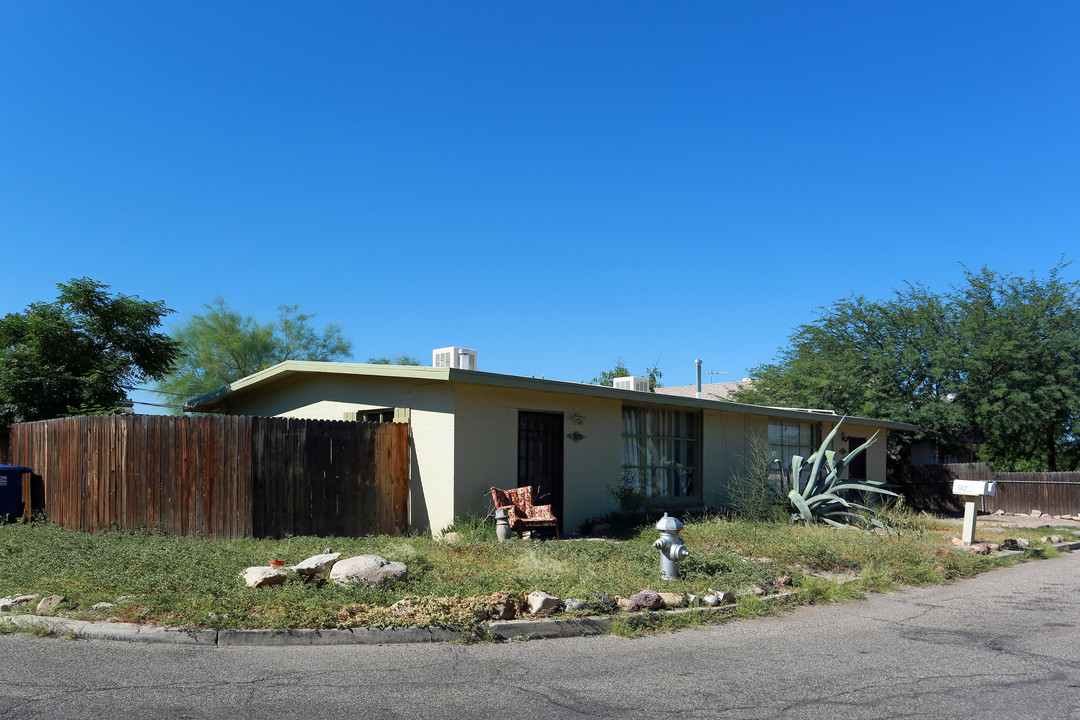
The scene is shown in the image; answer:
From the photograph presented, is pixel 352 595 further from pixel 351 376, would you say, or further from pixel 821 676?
pixel 351 376

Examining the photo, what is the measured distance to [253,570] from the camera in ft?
25.4

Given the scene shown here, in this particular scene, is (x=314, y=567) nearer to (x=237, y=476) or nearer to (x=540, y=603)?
(x=540, y=603)

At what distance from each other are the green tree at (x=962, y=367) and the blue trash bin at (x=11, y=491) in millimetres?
20600

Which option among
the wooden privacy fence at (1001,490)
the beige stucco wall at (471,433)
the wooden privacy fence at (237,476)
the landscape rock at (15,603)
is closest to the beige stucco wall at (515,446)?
the beige stucco wall at (471,433)

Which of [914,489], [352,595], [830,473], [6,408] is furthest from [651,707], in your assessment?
[914,489]

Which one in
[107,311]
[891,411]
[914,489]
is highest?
[107,311]

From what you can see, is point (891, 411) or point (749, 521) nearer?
point (749, 521)

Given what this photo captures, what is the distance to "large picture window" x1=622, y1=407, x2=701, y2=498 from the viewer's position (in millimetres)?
15406

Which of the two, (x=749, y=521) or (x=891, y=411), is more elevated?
(x=891, y=411)

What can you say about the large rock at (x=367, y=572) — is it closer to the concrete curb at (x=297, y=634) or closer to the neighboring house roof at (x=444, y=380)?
the concrete curb at (x=297, y=634)

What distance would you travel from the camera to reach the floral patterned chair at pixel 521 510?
38.2ft

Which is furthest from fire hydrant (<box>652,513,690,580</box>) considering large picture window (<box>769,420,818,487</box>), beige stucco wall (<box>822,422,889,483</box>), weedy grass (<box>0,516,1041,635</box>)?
beige stucco wall (<box>822,422,889,483</box>)

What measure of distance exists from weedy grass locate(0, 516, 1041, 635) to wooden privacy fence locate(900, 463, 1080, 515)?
475 inches

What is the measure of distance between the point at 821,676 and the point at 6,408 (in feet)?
55.9
